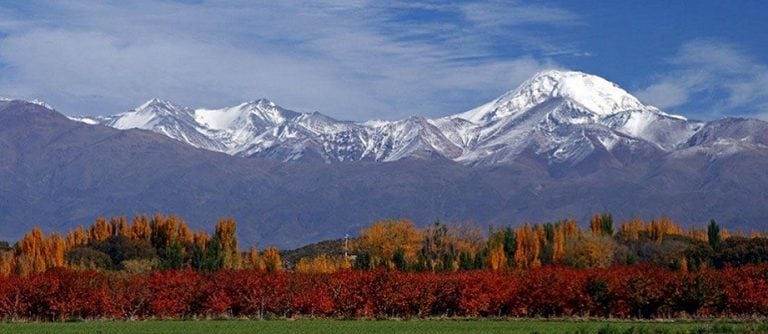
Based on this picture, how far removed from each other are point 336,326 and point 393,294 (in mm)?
12673

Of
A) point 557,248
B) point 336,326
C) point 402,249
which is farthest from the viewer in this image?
point 402,249

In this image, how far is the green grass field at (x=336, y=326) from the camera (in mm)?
54969

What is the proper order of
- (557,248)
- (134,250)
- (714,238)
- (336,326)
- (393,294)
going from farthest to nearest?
1. (134,250)
2. (557,248)
3. (714,238)
4. (393,294)
5. (336,326)

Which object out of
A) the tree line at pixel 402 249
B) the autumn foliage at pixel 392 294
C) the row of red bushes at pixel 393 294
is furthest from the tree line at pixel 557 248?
the row of red bushes at pixel 393 294

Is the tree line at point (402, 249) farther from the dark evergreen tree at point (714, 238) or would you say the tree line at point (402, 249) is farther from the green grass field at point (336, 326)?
the green grass field at point (336, 326)

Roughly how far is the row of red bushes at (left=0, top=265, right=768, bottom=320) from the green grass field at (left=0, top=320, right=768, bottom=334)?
560 centimetres

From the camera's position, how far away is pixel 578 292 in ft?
225

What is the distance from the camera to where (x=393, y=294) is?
234 ft

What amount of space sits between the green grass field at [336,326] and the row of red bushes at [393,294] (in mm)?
5597

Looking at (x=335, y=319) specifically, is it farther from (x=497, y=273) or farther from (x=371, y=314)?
(x=497, y=273)

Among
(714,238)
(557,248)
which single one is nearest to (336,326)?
(557,248)

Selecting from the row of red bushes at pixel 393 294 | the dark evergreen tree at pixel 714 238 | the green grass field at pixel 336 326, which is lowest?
the green grass field at pixel 336 326

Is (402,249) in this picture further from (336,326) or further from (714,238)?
(336,326)

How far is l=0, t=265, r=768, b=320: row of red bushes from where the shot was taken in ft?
220
